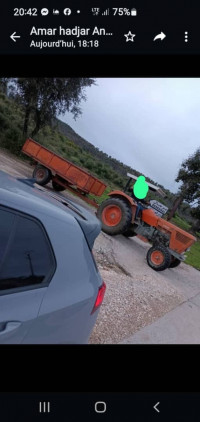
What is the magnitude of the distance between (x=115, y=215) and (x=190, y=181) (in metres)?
16.7

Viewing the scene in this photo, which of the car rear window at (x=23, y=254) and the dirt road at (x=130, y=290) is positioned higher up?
the car rear window at (x=23, y=254)

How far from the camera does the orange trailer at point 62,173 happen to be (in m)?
10.1

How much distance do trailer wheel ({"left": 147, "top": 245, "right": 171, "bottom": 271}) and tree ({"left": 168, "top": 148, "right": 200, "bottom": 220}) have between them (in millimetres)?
15019

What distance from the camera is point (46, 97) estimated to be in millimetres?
15555

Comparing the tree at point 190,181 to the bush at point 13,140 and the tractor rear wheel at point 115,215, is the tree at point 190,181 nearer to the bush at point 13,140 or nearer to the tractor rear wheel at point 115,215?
the bush at point 13,140

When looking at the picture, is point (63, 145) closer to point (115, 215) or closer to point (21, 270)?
point (115, 215)

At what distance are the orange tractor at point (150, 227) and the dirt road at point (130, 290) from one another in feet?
1.12

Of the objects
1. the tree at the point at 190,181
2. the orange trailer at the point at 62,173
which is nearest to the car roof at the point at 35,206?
the orange trailer at the point at 62,173

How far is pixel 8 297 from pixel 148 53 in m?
1.52
